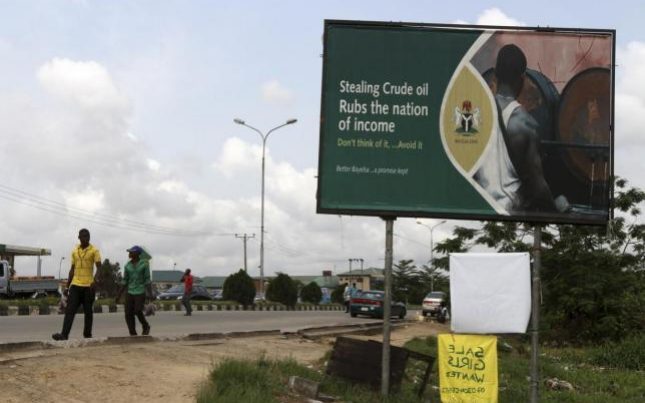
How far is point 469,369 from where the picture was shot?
759 centimetres

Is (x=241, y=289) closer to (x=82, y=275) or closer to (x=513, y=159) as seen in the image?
(x=82, y=275)

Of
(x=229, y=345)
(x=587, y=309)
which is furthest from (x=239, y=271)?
(x=229, y=345)

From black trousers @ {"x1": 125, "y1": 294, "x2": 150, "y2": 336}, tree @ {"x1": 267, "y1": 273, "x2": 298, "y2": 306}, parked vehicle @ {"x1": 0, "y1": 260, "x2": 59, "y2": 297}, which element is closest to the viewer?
black trousers @ {"x1": 125, "y1": 294, "x2": 150, "y2": 336}

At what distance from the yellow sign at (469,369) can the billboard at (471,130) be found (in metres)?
1.66

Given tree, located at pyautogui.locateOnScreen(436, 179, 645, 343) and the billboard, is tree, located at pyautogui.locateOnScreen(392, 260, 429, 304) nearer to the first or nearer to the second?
tree, located at pyautogui.locateOnScreen(436, 179, 645, 343)

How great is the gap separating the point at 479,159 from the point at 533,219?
995 mm

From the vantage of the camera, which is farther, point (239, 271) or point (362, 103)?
point (239, 271)

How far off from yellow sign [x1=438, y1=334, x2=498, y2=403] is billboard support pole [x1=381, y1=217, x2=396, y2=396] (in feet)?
2.84

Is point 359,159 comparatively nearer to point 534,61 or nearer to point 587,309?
point 534,61

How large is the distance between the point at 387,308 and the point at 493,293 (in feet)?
4.79

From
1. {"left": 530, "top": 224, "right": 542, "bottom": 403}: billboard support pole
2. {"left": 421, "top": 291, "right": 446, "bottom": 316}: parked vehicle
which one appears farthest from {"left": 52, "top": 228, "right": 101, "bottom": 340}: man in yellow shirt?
{"left": 421, "top": 291, "right": 446, "bottom": 316}: parked vehicle

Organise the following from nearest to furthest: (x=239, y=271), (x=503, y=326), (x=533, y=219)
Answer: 1. (x=503, y=326)
2. (x=533, y=219)
3. (x=239, y=271)

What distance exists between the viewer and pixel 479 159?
28.0ft

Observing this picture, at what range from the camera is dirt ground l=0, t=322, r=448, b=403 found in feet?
22.3
